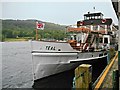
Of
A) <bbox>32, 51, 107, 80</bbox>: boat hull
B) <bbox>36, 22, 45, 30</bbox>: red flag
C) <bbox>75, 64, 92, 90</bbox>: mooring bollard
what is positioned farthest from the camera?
<bbox>32, 51, 107, 80</bbox>: boat hull

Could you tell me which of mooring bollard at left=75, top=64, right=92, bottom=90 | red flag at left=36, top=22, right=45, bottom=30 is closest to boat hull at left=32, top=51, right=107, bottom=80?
red flag at left=36, top=22, right=45, bottom=30

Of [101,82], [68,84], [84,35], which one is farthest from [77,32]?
Result: [101,82]

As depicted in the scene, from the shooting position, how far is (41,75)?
1288 cm

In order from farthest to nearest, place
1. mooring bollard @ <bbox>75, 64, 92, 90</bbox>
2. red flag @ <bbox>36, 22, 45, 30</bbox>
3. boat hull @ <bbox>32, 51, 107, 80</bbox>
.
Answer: boat hull @ <bbox>32, 51, 107, 80</bbox>, red flag @ <bbox>36, 22, 45, 30</bbox>, mooring bollard @ <bbox>75, 64, 92, 90</bbox>

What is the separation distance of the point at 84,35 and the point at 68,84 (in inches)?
152

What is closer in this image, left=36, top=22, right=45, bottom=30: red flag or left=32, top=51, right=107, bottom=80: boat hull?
left=36, top=22, right=45, bottom=30: red flag

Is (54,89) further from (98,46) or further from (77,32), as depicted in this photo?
(98,46)

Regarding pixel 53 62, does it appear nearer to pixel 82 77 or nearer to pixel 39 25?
pixel 39 25

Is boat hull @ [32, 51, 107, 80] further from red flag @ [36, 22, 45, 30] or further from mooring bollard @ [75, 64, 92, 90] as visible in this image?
mooring bollard @ [75, 64, 92, 90]

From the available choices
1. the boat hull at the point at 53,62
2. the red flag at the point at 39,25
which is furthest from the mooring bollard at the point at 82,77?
the boat hull at the point at 53,62

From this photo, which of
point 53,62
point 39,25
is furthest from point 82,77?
point 53,62

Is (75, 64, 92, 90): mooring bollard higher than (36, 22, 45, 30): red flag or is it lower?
lower

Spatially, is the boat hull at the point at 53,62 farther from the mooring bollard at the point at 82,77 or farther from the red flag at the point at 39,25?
the mooring bollard at the point at 82,77

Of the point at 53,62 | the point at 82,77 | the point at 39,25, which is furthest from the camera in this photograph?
the point at 53,62
